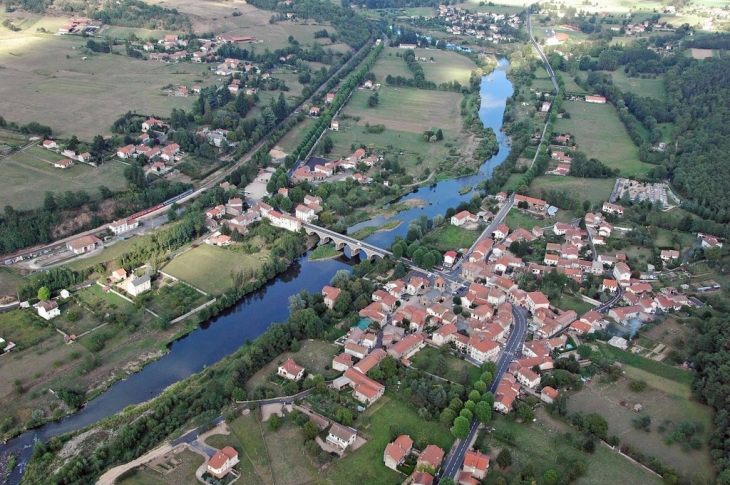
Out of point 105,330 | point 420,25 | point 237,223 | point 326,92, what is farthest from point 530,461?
point 420,25

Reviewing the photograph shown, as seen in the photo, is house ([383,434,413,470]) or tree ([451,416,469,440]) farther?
tree ([451,416,469,440])

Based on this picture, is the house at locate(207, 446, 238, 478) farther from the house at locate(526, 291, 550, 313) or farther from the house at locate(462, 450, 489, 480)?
the house at locate(526, 291, 550, 313)

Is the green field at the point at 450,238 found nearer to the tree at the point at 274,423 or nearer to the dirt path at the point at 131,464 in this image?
the tree at the point at 274,423

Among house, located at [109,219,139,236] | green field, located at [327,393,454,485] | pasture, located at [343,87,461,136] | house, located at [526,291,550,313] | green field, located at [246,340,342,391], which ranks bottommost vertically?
house, located at [109,219,139,236]

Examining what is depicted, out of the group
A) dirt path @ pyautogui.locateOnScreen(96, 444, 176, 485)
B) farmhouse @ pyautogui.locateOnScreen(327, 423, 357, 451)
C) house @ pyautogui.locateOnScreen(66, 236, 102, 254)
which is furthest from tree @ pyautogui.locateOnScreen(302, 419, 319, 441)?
house @ pyautogui.locateOnScreen(66, 236, 102, 254)

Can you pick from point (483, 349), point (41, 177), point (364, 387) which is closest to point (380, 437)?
point (364, 387)

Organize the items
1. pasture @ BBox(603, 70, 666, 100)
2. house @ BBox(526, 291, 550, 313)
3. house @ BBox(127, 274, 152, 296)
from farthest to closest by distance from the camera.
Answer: pasture @ BBox(603, 70, 666, 100)
house @ BBox(127, 274, 152, 296)
house @ BBox(526, 291, 550, 313)
